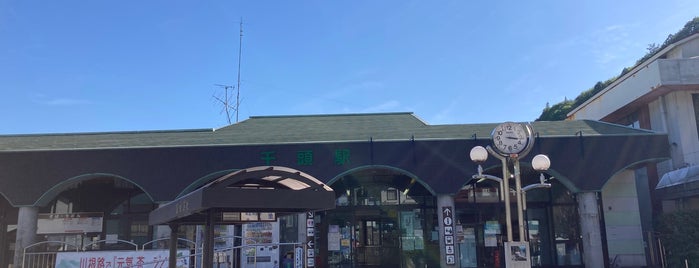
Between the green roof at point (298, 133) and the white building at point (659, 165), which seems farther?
the white building at point (659, 165)

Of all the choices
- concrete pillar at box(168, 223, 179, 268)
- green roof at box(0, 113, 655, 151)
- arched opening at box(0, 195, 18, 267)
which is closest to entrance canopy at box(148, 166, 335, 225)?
concrete pillar at box(168, 223, 179, 268)

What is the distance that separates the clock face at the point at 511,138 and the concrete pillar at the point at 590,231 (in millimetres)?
8439

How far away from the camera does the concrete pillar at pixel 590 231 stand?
18.0 metres

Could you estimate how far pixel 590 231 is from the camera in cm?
1833

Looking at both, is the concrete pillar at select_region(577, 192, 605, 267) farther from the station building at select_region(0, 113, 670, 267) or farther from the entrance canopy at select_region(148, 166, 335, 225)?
the entrance canopy at select_region(148, 166, 335, 225)

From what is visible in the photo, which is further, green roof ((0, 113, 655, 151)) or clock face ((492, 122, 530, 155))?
green roof ((0, 113, 655, 151))

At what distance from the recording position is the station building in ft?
60.8

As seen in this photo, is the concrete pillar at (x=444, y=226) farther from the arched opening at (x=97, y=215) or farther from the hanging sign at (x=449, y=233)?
the arched opening at (x=97, y=215)

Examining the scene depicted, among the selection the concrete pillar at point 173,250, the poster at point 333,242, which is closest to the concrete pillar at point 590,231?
the poster at point 333,242

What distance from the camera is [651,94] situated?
22.1 m

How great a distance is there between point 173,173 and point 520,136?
12.0 metres

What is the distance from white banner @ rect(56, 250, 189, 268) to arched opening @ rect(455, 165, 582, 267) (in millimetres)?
10933

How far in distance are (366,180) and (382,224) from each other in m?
1.84

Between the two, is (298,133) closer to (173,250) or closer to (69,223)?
(69,223)
